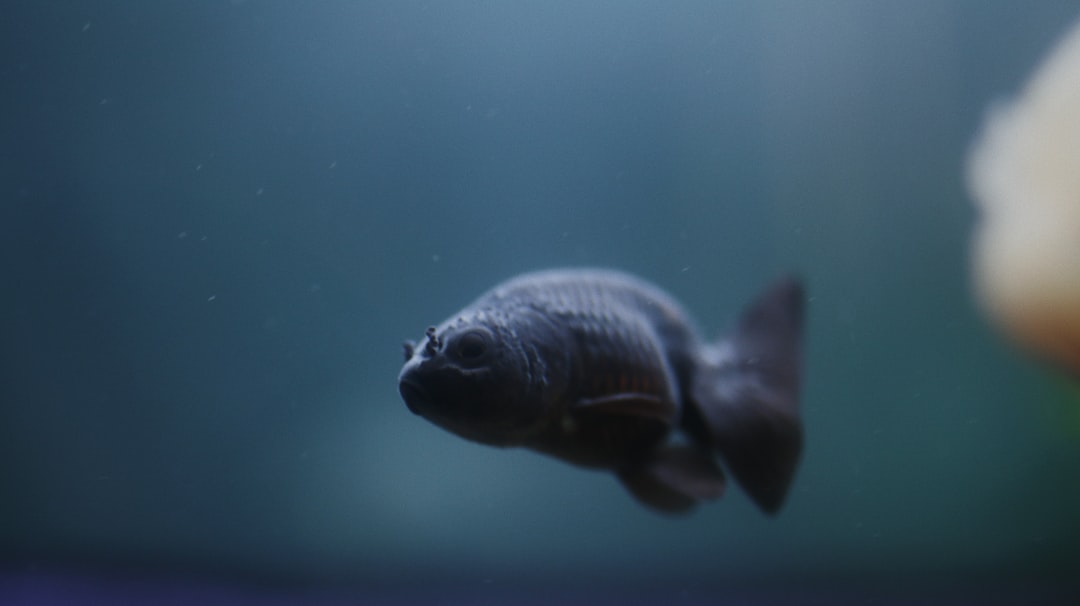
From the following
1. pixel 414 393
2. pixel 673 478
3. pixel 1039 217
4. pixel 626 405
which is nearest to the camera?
pixel 414 393

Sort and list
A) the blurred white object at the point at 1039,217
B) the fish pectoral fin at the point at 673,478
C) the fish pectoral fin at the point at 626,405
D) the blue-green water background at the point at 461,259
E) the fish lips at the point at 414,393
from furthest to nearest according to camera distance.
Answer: the blue-green water background at the point at 461,259, the blurred white object at the point at 1039,217, the fish pectoral fin at the point at 673,478, the fish pectoral fin at the point at 626,405, the fish lips at the point at 414,393

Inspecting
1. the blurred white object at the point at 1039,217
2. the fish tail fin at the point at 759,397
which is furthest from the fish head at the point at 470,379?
the blurred white object at the point at 1039,217

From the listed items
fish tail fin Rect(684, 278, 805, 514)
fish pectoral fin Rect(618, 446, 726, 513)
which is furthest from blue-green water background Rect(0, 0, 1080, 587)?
fish pectoral fin Rect(618, 446, 726, 513)

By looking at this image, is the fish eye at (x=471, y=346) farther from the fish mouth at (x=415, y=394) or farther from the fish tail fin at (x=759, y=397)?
the fish tail fin at (x=759, y=397)

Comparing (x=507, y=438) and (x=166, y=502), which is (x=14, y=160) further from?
(x=507, y=438)

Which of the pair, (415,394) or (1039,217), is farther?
(1039,217)

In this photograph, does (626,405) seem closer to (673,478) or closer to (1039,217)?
(673,478)

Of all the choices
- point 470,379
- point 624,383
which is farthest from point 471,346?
point 624,383

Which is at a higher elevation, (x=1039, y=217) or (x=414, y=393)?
(x=1039, y=217)
